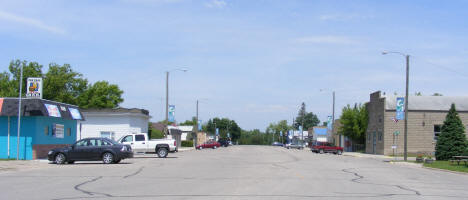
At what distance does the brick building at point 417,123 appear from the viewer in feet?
185

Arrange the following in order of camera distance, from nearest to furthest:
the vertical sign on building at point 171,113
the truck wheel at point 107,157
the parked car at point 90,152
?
the parked car at point 90,152
the truck wheel at point 107,157
the vertical sign on building at point 171,113

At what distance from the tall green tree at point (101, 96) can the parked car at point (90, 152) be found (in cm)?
5115

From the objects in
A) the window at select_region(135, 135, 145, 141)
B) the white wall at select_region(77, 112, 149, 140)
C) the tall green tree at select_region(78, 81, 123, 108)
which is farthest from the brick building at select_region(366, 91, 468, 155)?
the tall green tree at select_region(78, 81, 123, 108)

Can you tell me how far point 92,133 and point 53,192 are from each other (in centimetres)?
3818

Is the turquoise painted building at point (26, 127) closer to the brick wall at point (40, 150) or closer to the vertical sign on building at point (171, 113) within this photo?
the brick wall at point (40, 150)

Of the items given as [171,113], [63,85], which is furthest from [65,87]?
[171,113]

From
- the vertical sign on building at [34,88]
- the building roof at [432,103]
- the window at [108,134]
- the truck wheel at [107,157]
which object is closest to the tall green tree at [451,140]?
the building roof at [432,103]

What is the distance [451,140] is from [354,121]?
93.2ft

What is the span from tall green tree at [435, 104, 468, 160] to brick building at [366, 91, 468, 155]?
1522cm

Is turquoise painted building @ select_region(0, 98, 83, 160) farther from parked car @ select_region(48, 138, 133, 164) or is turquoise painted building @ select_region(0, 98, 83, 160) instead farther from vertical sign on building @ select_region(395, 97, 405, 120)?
vertical sign on building @ select_region(395, 97, 405, 120)

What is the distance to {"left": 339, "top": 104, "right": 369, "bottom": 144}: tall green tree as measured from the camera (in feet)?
221

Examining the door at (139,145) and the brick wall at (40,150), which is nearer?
the brick wall at (40,150)

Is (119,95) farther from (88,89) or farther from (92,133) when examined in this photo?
(92,133)

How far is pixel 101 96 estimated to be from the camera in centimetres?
7950
